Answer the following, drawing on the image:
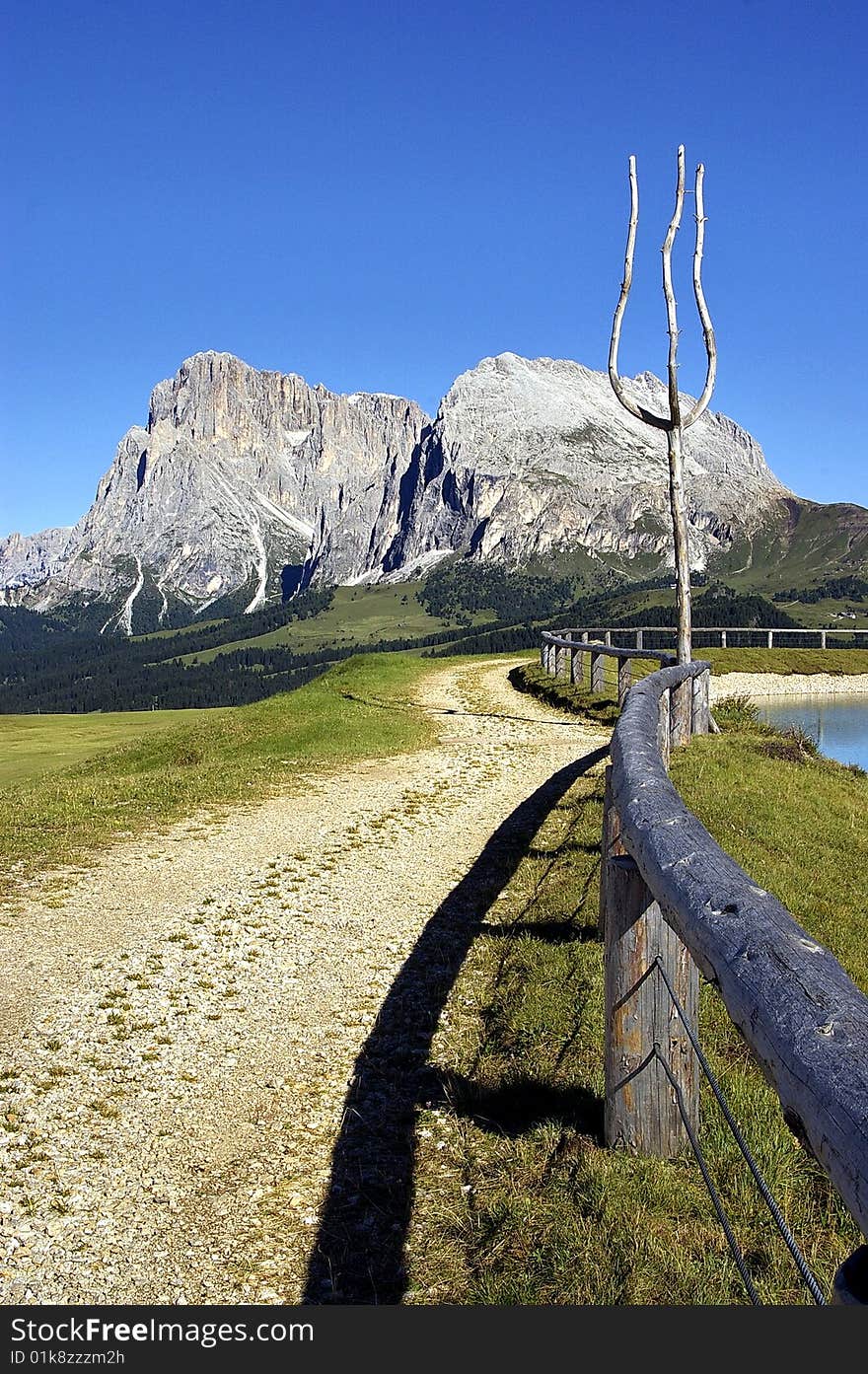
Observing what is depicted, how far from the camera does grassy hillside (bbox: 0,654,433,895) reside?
13.6 metres

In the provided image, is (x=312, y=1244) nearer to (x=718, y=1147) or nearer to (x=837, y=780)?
(x=718, y=1147)

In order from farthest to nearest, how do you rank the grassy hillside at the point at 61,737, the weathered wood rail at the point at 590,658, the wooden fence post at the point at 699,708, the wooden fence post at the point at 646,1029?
1. the grassy hillside at the point at 61,737
2. the weathered wood rail at the point at 590,658
3. the wooden fence post at the point at 699,708
4. the wooden fence post at the point at 646,1029

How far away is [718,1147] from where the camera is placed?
5.05m

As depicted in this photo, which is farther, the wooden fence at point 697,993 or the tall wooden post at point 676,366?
the tall wooden post at point 676,366

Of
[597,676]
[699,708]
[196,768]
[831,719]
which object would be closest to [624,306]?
[699,708]

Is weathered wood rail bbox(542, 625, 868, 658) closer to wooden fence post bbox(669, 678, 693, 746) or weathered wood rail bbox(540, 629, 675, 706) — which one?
weathered wood rail bbox(540, 629, 675, 706)

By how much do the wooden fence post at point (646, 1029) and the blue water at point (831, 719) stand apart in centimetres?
2016

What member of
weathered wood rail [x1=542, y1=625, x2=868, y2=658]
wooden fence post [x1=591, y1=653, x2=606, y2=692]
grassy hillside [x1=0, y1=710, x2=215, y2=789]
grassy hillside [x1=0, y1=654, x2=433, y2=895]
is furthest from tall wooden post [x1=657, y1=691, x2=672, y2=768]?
grassy hillside [x1=0, y1=710, x2=215, y2=789]

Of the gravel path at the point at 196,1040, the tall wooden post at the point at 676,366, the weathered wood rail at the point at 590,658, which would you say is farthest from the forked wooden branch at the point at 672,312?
the gravel path at the point at 196,1040

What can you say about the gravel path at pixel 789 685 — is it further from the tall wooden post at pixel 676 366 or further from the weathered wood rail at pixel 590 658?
the tall wooden post at pixel 676 366

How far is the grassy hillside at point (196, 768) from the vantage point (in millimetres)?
13617

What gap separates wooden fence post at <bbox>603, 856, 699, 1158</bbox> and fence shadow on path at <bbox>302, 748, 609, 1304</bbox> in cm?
130

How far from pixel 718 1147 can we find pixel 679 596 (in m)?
17.6

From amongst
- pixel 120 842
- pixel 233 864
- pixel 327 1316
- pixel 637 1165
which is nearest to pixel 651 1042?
pixel 637 1165
